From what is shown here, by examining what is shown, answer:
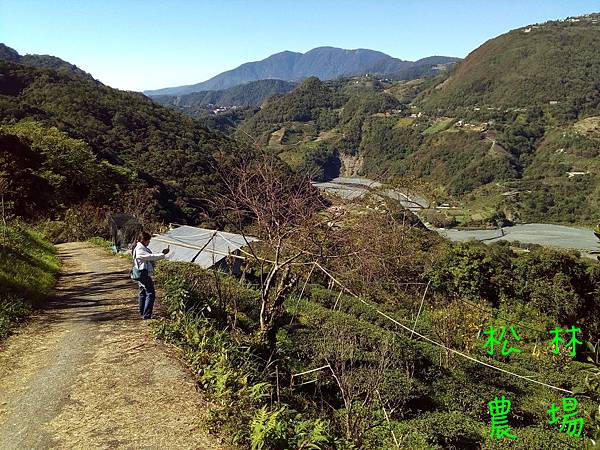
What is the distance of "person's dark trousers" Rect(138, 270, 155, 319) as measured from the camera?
18.3 feet

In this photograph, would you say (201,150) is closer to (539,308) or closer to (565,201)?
(539,308)

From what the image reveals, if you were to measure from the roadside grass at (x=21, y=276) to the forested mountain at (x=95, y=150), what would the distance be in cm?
331

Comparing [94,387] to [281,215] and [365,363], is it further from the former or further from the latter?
[365,363]

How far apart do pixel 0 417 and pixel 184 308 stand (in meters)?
2.59

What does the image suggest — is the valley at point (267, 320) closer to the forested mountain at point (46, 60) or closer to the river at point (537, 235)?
the river at point (537, 235)

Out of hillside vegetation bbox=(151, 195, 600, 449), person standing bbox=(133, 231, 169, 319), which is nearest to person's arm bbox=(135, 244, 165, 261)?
person standing bbox=(133, 231, 169, 319)

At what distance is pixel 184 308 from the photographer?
19.7ft

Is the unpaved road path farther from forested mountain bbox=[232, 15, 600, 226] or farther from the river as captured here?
forested mountain bbox=[232, 15, 600, 226]

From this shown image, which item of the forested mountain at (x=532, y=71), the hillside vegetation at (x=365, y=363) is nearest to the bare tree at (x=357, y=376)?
the hillside vegetation at (x=365, y=363)

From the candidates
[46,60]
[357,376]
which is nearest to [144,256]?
[357,376]

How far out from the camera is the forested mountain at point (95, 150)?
18.2 metres

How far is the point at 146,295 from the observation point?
5.80m

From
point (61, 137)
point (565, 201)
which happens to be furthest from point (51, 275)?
point (565, 201)

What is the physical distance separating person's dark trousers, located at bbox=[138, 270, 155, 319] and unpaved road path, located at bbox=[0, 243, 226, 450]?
0.18m
